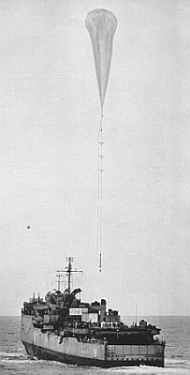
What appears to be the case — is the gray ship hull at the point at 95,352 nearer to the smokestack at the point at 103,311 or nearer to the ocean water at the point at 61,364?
the ocean water at the point at 61,364

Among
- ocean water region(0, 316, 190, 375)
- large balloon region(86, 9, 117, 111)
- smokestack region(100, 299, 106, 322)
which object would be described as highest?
large balloon region(86, 9, 117, 111)

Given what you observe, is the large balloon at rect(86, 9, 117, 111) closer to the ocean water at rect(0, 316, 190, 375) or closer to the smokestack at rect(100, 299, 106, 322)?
the smokestack at rect(100, 299, 106, 322)

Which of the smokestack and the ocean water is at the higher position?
the smokestack

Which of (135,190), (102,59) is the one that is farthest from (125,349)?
(102,59)

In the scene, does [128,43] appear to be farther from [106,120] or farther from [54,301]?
[54,301]

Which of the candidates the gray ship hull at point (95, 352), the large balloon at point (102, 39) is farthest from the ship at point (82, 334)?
the large balloon at point (102, 39)

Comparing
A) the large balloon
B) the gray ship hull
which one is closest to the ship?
the gray ship hull

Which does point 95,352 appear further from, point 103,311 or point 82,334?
point 103,311

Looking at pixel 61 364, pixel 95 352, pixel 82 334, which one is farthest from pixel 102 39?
pixel 61 364
